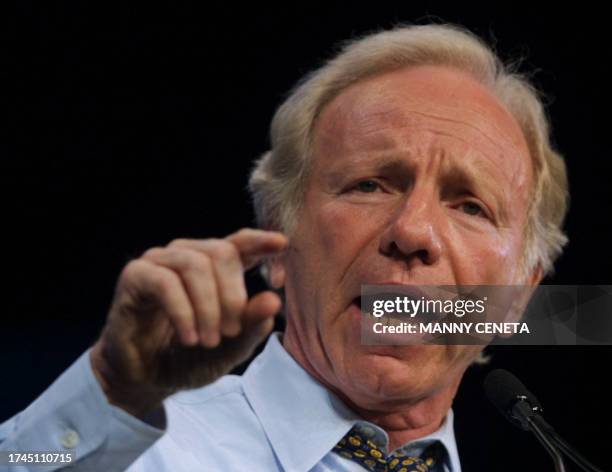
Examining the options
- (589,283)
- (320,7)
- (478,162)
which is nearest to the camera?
(478,162)

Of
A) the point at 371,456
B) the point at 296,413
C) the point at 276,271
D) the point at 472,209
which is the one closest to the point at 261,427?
the point at 296,413

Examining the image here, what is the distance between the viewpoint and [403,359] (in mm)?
1426

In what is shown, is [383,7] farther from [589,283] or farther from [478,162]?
[589,283]

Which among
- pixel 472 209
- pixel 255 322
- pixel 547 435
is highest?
pixel 255 322

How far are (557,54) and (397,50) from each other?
561mm

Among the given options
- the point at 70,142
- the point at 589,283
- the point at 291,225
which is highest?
the point at 70,142

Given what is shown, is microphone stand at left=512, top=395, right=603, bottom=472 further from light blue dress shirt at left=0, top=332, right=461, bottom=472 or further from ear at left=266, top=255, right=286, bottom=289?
ear at left=266, top=255, right=286, bottom=289

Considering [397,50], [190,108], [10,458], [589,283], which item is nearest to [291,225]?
[190,108]

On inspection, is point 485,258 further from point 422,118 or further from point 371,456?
point 371,456

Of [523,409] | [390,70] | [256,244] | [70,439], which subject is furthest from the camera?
[390,70]

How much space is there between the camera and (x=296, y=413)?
148 cm

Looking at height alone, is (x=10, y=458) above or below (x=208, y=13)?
below

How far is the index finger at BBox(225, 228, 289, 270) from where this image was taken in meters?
0.84

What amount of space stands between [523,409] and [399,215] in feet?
1.44
